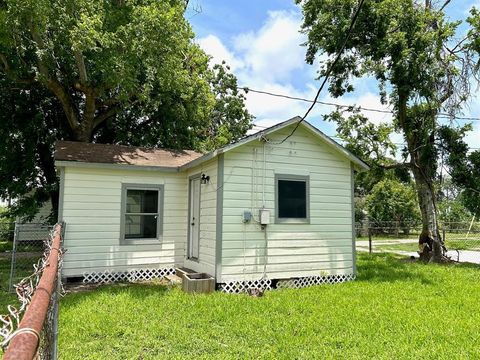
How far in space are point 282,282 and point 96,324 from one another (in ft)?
13.4

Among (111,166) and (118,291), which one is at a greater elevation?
(111,166)

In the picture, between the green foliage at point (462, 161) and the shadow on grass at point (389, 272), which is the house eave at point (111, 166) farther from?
the green foliage at point (462, 161)

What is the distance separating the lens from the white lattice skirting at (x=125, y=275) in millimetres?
8297

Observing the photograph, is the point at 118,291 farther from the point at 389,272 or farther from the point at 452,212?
the point at 452,212

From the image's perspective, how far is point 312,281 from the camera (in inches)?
329

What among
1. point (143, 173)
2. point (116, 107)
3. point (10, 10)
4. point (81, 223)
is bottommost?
point (81, 223)

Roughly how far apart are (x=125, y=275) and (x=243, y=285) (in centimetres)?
290

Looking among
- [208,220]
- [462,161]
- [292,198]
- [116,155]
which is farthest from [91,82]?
[462,161]

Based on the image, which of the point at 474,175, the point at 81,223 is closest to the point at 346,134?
the point at 474,175

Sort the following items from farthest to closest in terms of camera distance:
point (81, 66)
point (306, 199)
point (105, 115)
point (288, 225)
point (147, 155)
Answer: point (105, 115)
point (81, 66)
point (147, 155)
point (306, 199)
point (288, 225)

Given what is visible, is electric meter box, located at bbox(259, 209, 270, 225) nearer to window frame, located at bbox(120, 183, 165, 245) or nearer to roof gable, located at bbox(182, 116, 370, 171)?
roof gable, located at bbox(182, 116, 370, 171)

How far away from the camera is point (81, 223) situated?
325 inches

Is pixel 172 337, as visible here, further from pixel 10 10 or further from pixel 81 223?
pixel 10 10

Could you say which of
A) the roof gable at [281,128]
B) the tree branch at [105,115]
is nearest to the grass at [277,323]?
the roof gable at [281,128]
